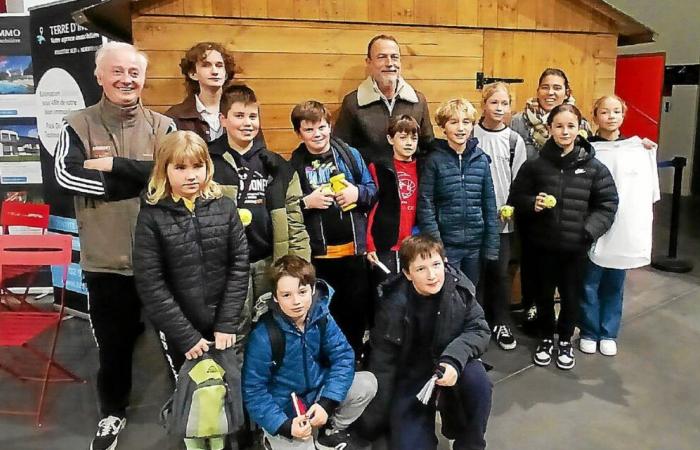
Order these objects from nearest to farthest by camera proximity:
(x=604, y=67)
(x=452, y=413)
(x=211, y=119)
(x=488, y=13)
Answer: (x=452, y=413) < (x=211, y=119) < (x=488, y=13) < (x=604, y=67)

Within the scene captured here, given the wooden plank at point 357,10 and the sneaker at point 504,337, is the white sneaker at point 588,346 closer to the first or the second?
the sneaker at point 504,337

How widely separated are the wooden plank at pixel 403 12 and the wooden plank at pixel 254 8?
808 millimetres

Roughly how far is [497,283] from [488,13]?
1.75 m

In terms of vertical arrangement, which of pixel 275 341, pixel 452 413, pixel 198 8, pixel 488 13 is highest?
pixel 488 13

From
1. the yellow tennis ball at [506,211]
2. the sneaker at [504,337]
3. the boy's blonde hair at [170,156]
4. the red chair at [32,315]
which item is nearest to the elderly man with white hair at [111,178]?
the boy's blonde hair at [170,156]

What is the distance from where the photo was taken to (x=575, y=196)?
3344 mm

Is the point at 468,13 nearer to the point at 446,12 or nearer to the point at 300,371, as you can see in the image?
the point at 446,12

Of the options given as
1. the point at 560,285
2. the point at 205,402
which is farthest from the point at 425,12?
the point at 205,402

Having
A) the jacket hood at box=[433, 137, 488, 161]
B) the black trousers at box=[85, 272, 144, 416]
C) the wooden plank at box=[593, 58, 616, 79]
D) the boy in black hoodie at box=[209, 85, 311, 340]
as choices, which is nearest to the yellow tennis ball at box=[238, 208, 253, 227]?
the boy in black hoodie at box=[209, 85, 311, 340]

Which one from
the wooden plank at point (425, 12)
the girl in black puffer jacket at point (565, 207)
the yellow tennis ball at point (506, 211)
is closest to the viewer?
the girl in black puffer jacket at point (565, 207)

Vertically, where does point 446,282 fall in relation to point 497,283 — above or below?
above

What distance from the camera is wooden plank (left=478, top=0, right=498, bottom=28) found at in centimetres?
401

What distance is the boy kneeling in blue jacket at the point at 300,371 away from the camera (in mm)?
2357

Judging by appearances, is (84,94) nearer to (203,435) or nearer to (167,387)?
(167,387)
